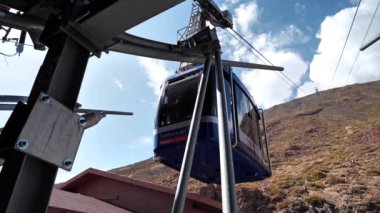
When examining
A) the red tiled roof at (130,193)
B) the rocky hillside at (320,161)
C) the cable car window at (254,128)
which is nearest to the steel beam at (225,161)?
the cable car window at (254,128)

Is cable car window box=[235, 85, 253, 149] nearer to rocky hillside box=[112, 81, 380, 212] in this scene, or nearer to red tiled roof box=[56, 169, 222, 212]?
→ red tiled roof box=[56, 169, 222, 212]

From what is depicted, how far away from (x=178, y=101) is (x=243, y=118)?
1.52 meters

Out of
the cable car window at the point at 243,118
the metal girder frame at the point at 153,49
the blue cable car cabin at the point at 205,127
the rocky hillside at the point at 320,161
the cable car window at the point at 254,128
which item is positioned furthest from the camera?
the rocky hillside at the point at 320,161

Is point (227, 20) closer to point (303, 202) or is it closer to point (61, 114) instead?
point (61, 114)

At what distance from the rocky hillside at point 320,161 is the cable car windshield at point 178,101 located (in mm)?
20865

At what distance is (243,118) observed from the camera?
832 centimetres

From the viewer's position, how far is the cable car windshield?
7.68 metres

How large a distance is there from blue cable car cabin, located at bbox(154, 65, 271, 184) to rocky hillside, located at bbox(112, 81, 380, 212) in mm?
20084

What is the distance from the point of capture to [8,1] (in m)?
2.73

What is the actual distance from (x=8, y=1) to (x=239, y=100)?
602cm

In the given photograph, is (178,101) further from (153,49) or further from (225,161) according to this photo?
(225,161)

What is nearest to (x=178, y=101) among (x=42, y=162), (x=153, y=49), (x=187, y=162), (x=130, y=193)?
(x=153, y=49)

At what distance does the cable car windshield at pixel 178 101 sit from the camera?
7676mm

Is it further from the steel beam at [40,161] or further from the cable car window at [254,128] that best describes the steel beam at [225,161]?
the cable car window at [254,128]
